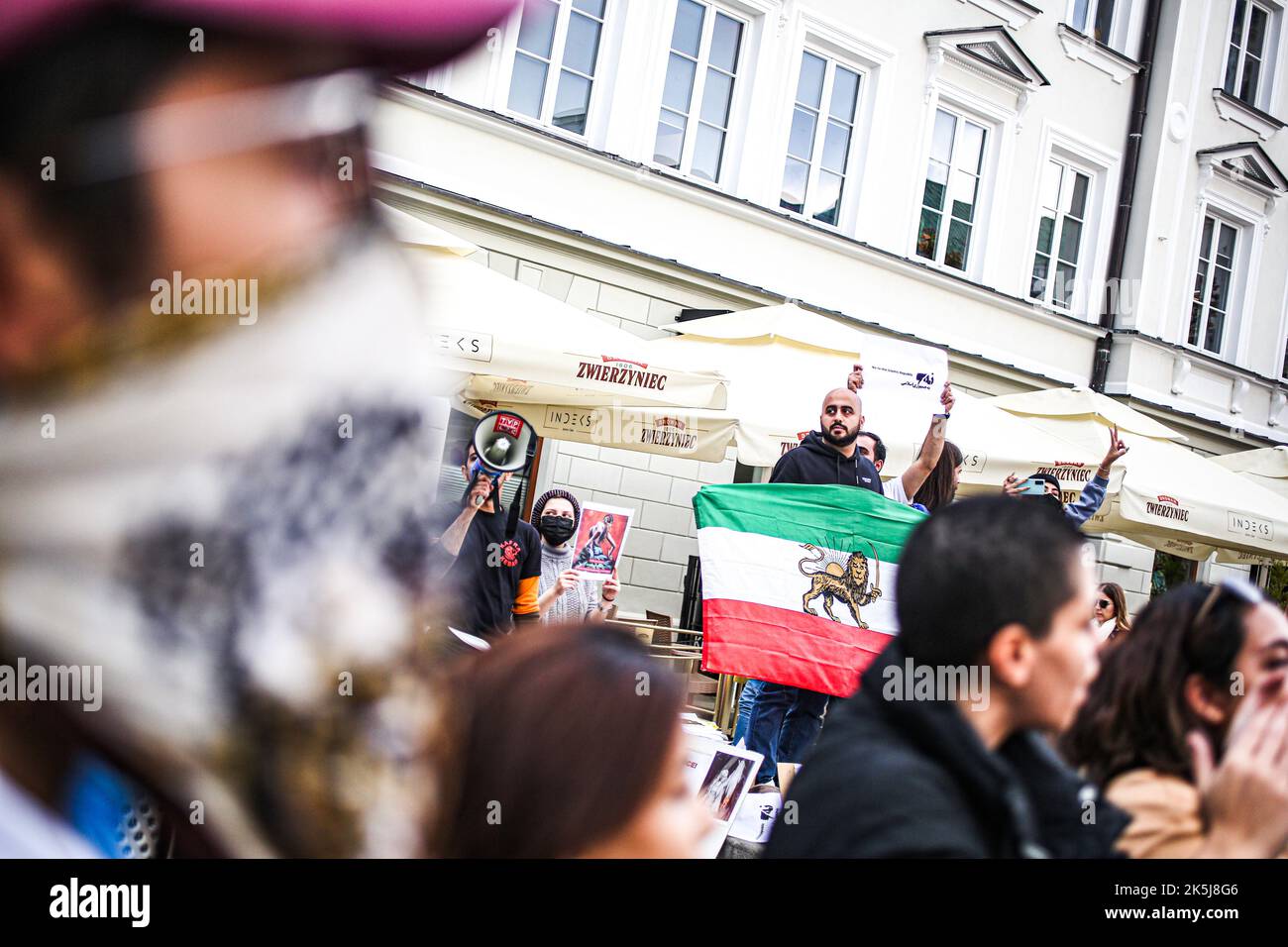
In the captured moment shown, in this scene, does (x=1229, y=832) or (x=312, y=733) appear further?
(x=1229, y=832)

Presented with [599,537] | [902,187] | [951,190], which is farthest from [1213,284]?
[599,537]

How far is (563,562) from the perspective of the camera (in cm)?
534

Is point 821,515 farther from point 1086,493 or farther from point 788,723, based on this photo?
point 1086,493

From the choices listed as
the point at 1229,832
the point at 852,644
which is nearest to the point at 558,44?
the point at 852,644

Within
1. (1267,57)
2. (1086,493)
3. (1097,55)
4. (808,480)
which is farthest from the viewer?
(1267,57)

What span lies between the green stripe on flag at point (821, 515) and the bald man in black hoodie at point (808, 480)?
0.18m

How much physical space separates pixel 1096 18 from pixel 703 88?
6240 mm

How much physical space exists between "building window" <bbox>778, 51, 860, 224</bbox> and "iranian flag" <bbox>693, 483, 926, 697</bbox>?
7426mm

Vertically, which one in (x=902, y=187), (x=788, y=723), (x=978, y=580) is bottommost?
(x=788, y=723)

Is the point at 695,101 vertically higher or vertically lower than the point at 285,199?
higher

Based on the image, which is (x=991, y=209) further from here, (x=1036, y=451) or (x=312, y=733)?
(x=312, y=733)

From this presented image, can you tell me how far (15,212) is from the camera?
1.93 ft

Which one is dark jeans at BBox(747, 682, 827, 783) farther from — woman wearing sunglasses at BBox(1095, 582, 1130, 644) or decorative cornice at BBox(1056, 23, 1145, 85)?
decorative cornice at BBox(1056, 23, 1145, 85)

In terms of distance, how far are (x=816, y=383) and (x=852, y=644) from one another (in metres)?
3.09
